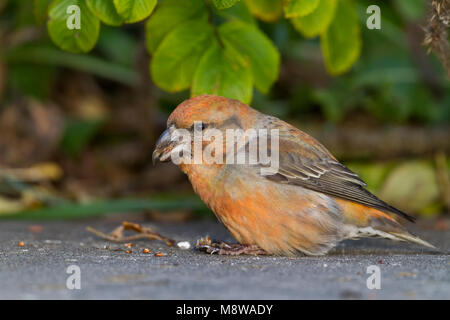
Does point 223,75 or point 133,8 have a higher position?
point 133,8

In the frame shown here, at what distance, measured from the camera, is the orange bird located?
3992 millimetres

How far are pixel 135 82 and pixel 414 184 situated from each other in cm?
327

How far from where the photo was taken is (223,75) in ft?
14.2

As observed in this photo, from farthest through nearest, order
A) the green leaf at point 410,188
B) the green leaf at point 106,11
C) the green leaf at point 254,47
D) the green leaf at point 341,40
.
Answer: the green leaf at point 410,188 → the green leaf at point 341,40 → the green leaf at point 254,47 → the green leaf at point 106,11

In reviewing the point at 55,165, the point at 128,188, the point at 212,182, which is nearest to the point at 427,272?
the point at 212,182

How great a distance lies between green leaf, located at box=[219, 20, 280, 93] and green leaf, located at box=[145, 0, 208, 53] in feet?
0.64

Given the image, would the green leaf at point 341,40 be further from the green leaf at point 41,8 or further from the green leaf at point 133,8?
the green leaf at point 41,8

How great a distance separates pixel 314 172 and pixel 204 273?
145cm

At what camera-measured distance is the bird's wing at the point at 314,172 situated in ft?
13.9

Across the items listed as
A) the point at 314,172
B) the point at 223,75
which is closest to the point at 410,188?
the point at 314,172

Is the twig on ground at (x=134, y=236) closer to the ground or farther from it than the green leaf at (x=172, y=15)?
closer to the ground

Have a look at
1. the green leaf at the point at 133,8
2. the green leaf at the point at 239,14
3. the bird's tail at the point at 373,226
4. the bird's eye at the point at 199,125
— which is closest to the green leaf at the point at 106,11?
the green leaf at the point at 133,8

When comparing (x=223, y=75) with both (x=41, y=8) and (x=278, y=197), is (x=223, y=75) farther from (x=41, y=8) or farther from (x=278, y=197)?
(x=41, y=8)

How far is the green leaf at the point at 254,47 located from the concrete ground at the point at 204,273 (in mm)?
1293
